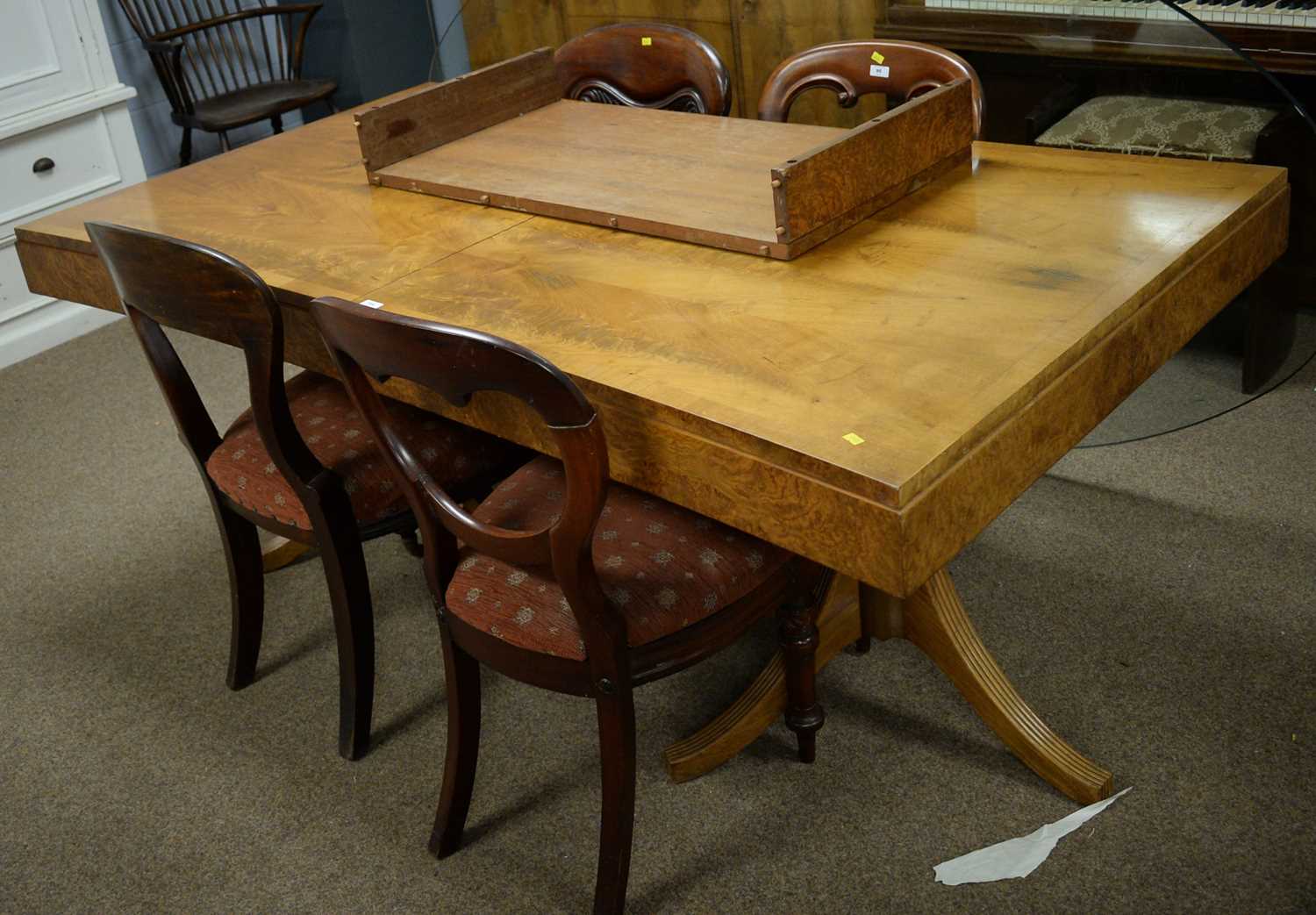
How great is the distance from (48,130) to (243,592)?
204 cm

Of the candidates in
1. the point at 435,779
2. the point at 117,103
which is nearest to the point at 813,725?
the point at 435,779

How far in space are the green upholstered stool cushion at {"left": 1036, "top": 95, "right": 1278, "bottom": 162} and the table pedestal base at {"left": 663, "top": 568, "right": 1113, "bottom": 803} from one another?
29.7 inches

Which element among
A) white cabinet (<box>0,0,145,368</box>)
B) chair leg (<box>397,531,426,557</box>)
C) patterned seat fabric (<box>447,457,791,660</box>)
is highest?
white cabinet (<box>0,0,145,368</box>)

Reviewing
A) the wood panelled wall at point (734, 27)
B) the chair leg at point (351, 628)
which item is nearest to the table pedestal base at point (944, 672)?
the chair leg at point (351, 628)

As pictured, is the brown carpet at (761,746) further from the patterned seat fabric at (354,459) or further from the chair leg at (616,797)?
the patterned seat fabric at (354,459)

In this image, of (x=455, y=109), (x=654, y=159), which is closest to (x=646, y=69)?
(x=455, y=109)

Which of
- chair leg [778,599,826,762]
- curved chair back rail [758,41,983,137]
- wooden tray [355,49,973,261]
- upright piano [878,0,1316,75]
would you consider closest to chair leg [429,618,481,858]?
chair leg [778,599,826,762]

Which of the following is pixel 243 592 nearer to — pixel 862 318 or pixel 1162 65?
pixel 862 318

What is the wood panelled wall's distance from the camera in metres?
3.15

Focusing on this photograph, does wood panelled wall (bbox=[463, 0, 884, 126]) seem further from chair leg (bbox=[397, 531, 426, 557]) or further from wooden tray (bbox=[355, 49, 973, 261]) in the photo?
chair leg (bbox=[397, 531, 426, 557])

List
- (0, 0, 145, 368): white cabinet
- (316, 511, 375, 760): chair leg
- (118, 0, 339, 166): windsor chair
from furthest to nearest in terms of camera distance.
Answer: (118, 0, 339, 166): windsor chair
(0, 0, 145, 368): white cabinet
(316, 511, 375, 760): chair leg

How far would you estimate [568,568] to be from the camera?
1.34 metres

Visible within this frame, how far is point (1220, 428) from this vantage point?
246cm

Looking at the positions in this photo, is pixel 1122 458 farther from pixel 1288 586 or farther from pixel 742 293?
pixel 742 293
